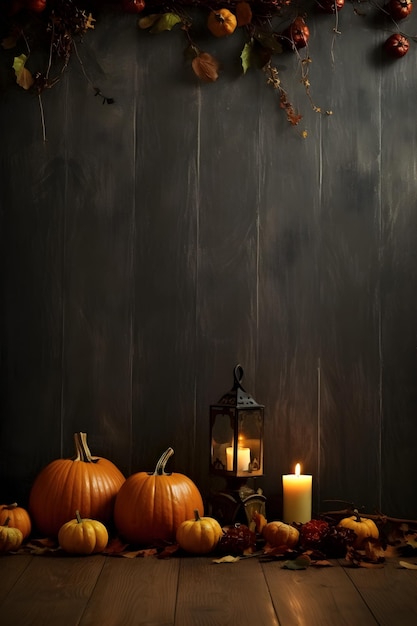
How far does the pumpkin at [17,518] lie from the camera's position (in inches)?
94.5

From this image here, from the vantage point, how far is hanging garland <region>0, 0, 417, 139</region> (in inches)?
108

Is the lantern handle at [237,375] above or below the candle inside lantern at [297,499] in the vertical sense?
above

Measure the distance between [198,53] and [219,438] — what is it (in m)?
1.32

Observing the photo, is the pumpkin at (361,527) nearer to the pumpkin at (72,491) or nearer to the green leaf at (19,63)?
the pumpkin at (72,491)

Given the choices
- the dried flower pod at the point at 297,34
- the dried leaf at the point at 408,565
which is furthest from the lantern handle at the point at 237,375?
the dried flower pod at the point at 297,34

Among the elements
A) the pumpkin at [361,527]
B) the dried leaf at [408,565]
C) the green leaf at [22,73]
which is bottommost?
the dried leaf at [408,565]

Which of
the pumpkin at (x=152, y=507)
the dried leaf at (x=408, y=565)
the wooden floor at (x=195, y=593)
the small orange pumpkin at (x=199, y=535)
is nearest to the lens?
Result: the wooden floor at (x=195, y=593)

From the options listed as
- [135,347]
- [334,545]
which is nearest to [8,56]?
[135,347]

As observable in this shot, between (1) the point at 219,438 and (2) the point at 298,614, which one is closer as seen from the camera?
(2) the point at 298,614

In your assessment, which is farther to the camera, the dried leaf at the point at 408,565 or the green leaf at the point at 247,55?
the green leaf at the point at 247,55

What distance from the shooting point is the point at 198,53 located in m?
2.77

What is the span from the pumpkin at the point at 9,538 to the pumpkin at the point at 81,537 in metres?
0.12

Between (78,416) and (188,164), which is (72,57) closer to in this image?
(188,164)

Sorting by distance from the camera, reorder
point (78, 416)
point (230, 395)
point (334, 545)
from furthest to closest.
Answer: point (78, 416), point (230, 395), point (334, 545)
